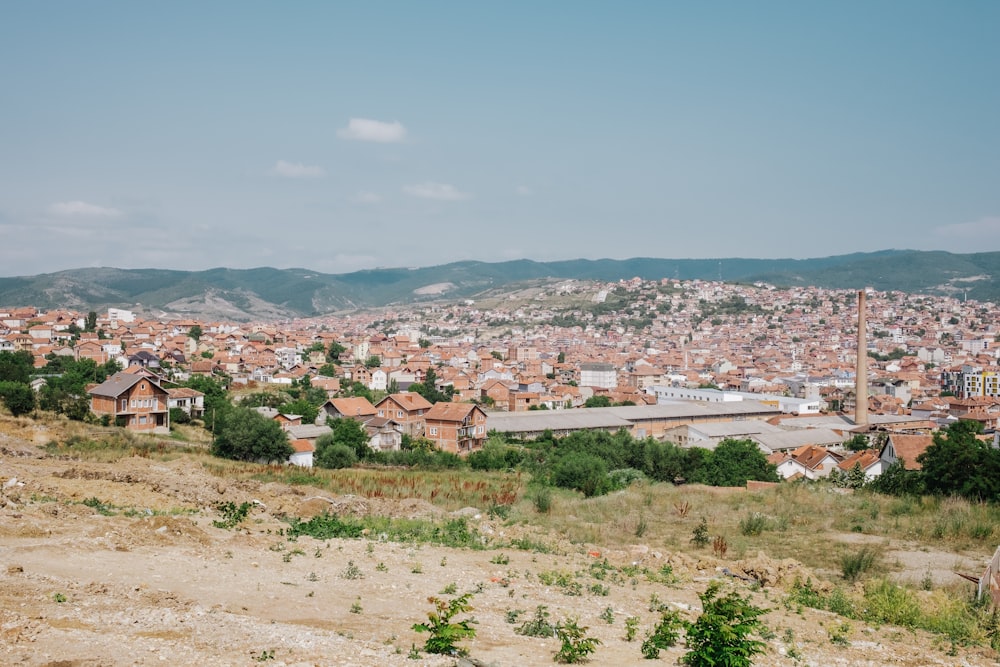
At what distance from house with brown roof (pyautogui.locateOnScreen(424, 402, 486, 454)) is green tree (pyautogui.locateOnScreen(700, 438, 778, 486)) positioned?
12560 mm

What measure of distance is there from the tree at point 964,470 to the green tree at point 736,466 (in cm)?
756

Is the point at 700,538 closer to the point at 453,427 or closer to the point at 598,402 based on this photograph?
the point at 453,427

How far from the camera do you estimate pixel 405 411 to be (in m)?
41.4

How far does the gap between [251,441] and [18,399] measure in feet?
26.9

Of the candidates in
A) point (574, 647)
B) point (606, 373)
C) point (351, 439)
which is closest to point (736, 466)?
point (351, 439)

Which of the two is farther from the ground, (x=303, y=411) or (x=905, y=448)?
(x=905, y=448)

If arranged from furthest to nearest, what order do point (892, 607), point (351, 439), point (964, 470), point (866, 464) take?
point (351, 439) → point (866, 464) → point (964, 470) → point (892, 607)

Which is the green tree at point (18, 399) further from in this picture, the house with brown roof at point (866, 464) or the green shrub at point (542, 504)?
the house with brown roof at point (866, 464)

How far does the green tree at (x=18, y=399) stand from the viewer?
26359 millimetres

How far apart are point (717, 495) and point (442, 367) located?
61.1 meters

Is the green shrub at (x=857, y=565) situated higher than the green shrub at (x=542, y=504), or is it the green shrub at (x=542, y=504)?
the green shrub at (x=857, y=565)

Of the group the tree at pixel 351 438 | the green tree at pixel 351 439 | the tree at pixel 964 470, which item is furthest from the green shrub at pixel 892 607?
Result: the tree at pixel 351 438

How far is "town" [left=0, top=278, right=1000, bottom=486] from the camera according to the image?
37.3 m

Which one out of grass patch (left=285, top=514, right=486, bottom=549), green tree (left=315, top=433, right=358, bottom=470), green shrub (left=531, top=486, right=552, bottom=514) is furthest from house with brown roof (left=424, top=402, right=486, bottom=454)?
grass patch (left=285, top=514, right=486, bottom=549)
